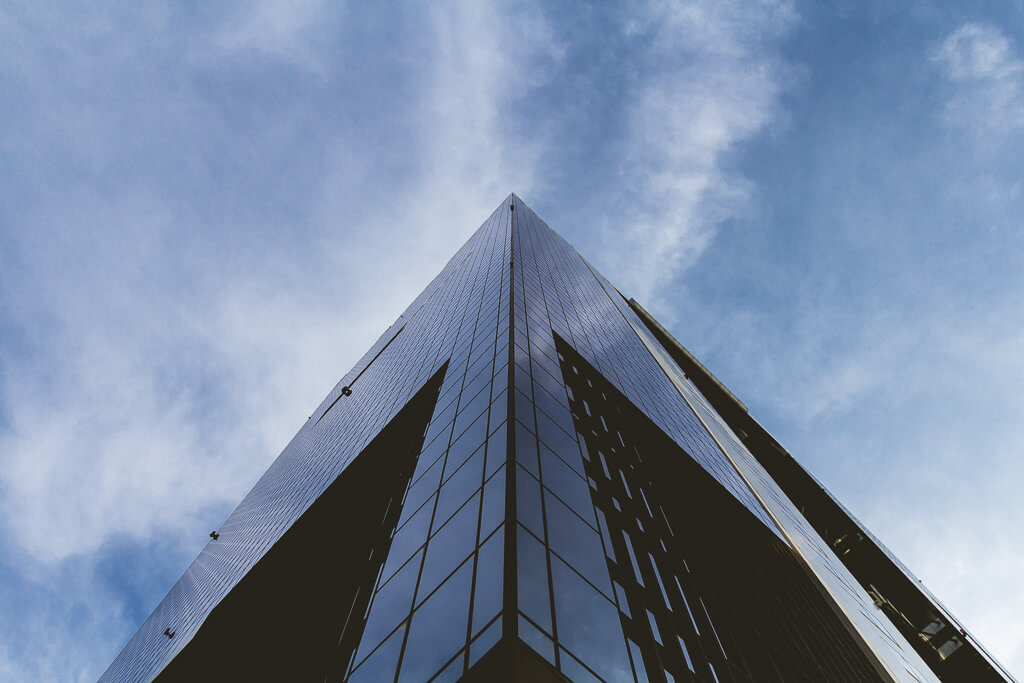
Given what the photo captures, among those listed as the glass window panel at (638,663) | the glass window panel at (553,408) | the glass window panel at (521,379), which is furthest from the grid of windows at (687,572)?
the glass window panel at (521,379)

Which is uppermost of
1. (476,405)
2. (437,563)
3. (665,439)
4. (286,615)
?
(286,615)

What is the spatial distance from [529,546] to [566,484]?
314 cm

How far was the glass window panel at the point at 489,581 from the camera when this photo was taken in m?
7.77

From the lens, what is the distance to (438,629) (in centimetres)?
832

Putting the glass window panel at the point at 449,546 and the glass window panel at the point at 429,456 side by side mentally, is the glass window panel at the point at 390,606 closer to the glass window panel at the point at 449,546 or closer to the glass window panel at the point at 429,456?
the glass window panel at the point at 449,546

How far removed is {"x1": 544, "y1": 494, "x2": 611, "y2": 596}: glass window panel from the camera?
9.64m

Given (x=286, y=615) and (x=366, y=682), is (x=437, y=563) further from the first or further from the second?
(x=286, y=615)

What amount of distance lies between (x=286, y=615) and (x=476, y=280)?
2021 cm

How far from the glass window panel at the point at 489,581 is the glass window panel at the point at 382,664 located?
1.68 meters

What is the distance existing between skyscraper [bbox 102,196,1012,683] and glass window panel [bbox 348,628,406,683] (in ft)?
0.14

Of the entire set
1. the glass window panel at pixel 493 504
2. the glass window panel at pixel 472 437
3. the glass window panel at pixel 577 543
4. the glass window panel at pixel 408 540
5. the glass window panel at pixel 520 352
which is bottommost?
the glass window panel at pixel 577 543

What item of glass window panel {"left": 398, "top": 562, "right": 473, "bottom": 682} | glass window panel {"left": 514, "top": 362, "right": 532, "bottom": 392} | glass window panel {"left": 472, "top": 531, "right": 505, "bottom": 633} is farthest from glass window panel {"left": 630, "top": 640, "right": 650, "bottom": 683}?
glass window panel {"left": 514, "top": 362, "right": 532, "bottom": 392}

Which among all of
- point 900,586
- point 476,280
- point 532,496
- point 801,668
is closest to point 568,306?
point 476,280

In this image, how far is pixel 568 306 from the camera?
103 feet
